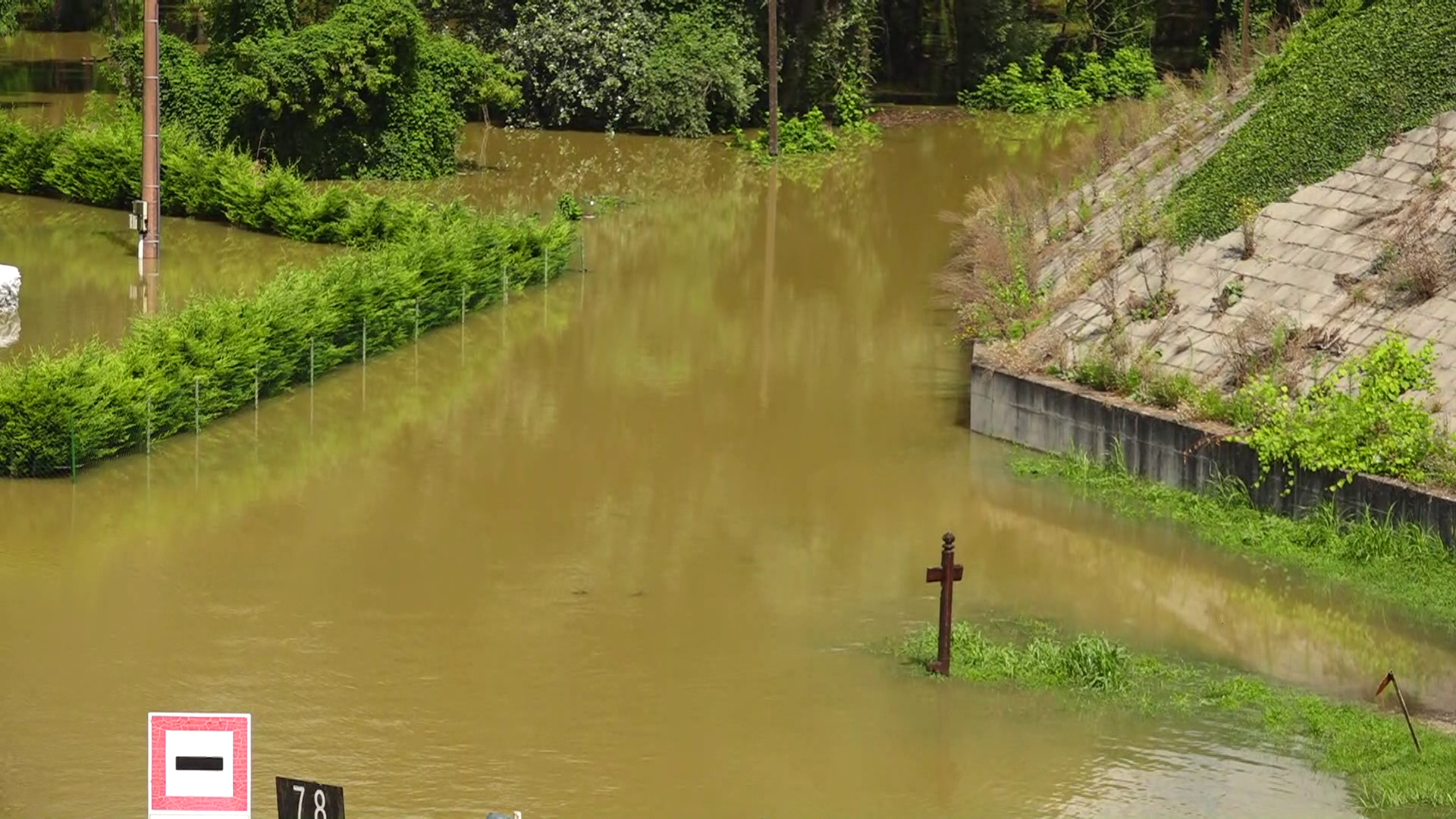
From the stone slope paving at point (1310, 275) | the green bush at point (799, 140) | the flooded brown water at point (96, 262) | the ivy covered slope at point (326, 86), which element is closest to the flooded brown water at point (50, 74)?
the ivy covered slope at point (326, 86)

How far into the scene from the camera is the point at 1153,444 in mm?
22406

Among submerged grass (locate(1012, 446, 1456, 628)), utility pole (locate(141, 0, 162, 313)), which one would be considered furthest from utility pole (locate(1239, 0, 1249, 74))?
utility pole (locate(141, 0, 162, 313))

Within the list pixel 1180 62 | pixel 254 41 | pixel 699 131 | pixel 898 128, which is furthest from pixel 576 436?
pixel 1180 62

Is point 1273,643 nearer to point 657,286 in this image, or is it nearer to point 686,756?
point 686,756

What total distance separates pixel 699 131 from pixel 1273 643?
31.2m

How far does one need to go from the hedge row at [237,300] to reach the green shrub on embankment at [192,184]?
33mm

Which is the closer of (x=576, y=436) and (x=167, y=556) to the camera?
(x=167, y=556)

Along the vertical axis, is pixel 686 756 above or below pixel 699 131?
below

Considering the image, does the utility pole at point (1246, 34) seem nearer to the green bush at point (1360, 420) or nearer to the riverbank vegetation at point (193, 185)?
the riverbank vegetation at point (193, 185)

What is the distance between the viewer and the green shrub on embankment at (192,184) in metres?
33.3

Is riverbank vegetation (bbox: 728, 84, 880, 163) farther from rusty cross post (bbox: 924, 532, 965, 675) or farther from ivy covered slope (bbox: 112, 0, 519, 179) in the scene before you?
rusty cross post (bbox: 924, 532, 965, 675)

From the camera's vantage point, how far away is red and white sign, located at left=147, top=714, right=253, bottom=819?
10906 millimetres

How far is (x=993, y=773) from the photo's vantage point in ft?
51.9

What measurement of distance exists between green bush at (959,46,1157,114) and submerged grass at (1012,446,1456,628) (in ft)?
108
